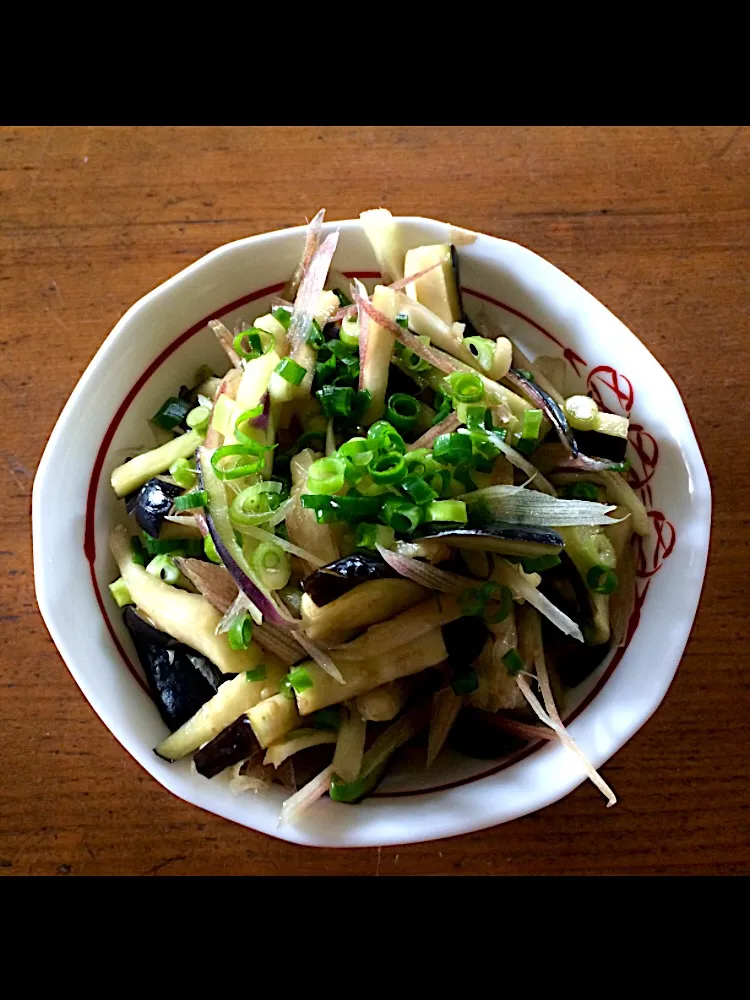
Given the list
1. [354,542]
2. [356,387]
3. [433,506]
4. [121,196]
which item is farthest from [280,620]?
[121,196]

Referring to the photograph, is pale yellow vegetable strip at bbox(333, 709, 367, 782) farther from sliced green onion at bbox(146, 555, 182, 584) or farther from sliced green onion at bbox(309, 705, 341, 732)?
sliced green onion at bbox(146, 555, 182, 584)

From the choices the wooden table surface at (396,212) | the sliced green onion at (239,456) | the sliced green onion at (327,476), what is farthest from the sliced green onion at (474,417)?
the wooden table surface at (396,212)

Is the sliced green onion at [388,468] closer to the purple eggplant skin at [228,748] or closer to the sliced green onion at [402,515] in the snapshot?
the sliced green onion at [402,515]

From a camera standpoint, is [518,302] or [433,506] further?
[518,302]

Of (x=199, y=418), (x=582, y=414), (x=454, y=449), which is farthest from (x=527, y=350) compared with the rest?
(x=199, y=418)

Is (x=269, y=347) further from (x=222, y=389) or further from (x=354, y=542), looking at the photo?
(x=354, y=542)

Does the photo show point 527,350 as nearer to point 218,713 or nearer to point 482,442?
point 482,442

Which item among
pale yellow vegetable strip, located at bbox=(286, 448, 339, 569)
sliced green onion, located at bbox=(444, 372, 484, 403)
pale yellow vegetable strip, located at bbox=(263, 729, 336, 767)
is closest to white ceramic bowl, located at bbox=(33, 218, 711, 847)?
pale yellow vegetable strip, located at bbox=(263, 729, 336, 767)
